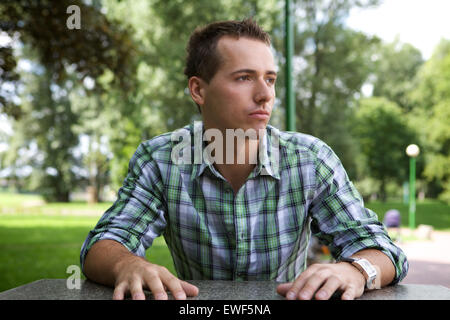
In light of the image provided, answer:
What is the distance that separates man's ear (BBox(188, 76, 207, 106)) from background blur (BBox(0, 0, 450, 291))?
6.49 ft

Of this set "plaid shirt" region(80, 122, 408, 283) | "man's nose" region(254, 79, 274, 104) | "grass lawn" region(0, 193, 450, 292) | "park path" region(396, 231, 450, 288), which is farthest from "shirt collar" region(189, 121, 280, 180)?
"grass lawn" region(0, 193, 450, 292)

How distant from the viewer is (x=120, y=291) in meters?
1.45

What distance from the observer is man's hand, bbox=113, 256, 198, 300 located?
1422mm

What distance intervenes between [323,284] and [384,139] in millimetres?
36121

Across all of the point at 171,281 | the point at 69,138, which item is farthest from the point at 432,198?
the point at 171,281

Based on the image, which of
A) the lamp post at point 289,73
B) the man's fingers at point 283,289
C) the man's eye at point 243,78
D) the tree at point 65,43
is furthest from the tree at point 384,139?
the man's fingers at point 283,289

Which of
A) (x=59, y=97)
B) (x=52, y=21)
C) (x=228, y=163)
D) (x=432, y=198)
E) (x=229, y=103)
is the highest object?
(x=59, y=97)

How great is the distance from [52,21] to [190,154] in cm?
507

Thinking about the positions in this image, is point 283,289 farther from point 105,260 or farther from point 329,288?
point 105,260

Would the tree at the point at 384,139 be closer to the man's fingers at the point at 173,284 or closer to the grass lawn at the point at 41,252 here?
the grass lawn at the point at 41,252

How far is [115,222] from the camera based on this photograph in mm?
1975

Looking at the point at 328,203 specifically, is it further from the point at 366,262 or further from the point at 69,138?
the point at 69,138

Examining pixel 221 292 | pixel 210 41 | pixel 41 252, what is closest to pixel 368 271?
pixel 221 292

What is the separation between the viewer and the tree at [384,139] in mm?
34062
